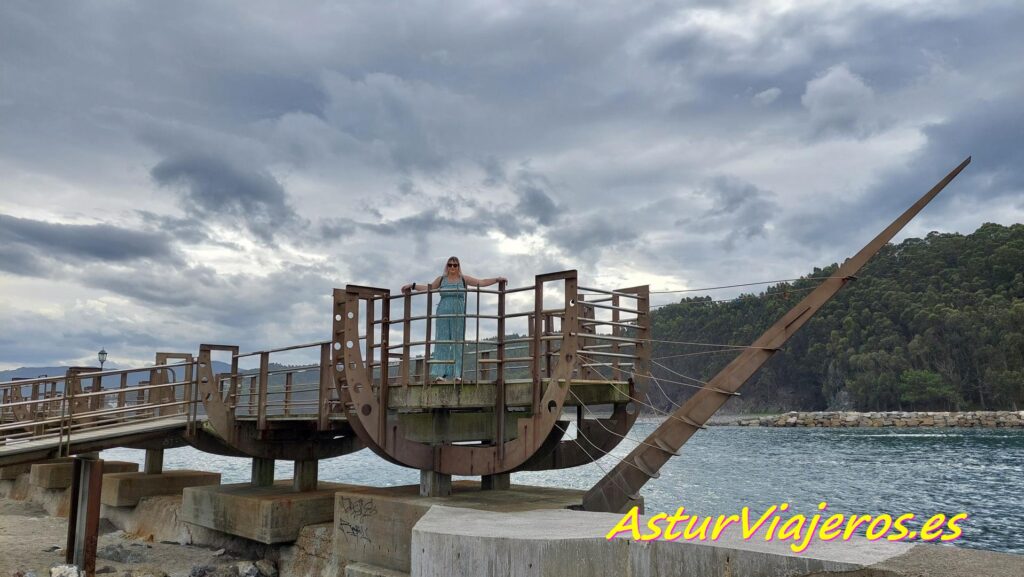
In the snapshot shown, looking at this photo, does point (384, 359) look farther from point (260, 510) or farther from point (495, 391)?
point (260, 510)

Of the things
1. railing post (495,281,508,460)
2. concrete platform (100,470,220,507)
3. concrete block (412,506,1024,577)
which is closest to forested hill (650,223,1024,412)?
concrete platform (100,470,220,507)

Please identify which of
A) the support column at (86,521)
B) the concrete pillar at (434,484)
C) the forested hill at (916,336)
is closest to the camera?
the concrete pillar at (434,484)

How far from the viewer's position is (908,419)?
95.9 metres

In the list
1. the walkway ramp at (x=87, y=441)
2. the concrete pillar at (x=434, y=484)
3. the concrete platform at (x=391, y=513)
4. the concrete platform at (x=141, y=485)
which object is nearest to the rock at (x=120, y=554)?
the walkway ramp at (x=87, y=441)

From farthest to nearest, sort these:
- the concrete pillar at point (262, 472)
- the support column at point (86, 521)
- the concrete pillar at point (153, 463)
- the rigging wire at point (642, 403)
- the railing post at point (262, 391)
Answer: the concrete pillar at point (153, 463)
the concrete pillar at point (262, 472)
the railing post at point (262, 391)
the support column at point (86, 521)
the rigging wire at point (642, 403)

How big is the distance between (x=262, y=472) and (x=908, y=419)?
99149 mm

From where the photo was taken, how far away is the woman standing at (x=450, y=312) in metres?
11.0

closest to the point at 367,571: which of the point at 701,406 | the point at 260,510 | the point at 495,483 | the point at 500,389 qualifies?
the point at 495,483

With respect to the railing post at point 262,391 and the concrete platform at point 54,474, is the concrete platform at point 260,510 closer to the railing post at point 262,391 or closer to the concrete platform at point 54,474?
the railing post at point 262,391

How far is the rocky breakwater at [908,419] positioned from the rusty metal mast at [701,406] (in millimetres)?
91530

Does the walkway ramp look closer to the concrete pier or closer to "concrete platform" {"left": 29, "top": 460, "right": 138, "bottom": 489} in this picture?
the concrete pier

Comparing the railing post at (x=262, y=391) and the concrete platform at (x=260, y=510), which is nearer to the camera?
the concrete platform at (x=260, y=510)

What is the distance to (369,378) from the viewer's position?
11.0 meters

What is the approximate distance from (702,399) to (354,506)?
5121 millimetres
